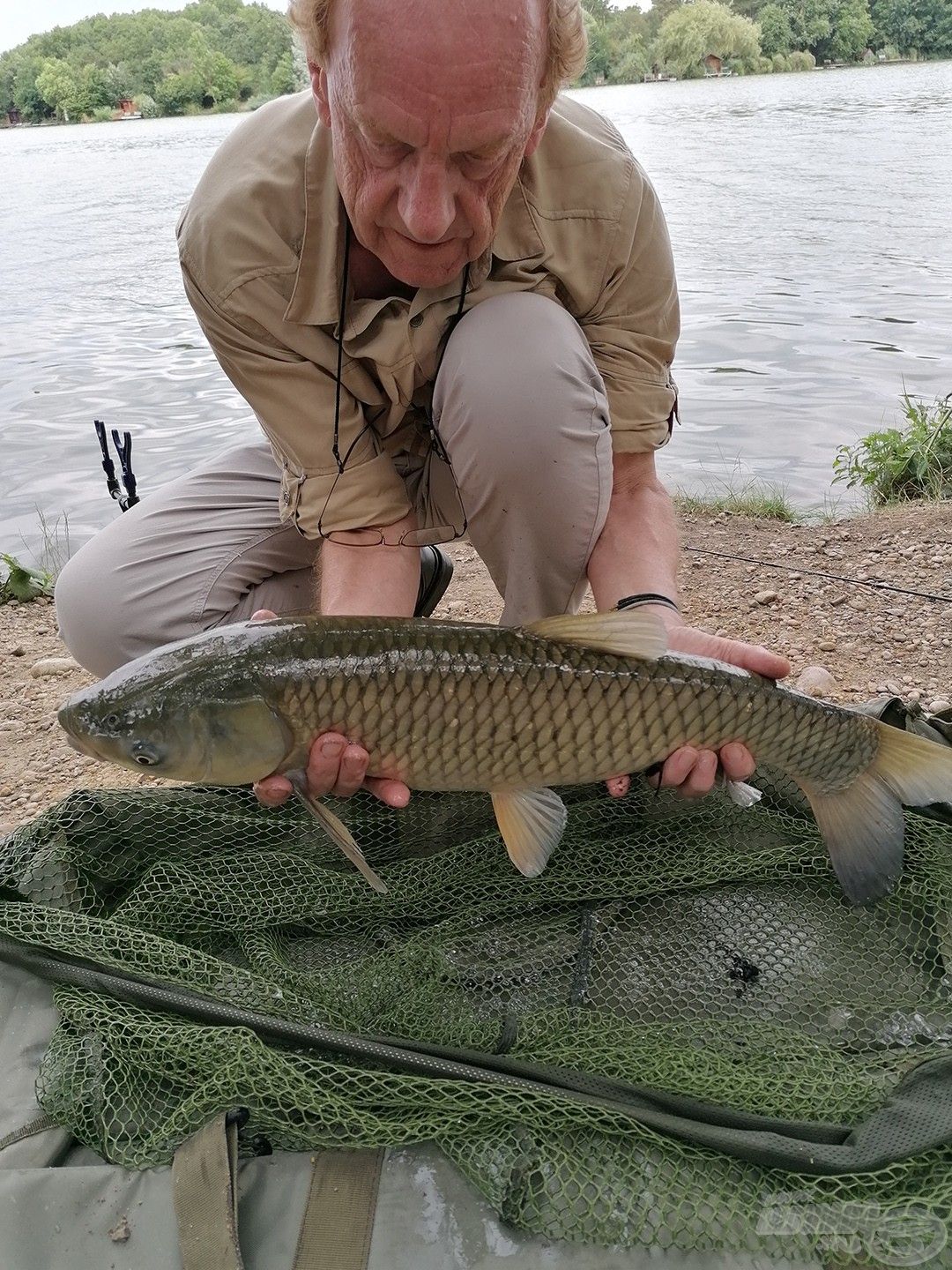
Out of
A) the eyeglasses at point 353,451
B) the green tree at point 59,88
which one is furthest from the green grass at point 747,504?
the green tree at point 59,88

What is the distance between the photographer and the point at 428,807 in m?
1.62

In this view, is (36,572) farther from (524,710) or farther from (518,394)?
(524,710)

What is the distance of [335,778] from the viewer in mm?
1356

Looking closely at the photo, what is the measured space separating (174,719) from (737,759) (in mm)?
683

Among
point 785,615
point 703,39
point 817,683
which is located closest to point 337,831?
point 817,683

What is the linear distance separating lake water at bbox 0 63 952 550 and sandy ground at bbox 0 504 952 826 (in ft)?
3.07

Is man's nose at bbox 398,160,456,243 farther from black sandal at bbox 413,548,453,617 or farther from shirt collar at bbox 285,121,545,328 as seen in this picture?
black sandal at bbox 413,548,453,617

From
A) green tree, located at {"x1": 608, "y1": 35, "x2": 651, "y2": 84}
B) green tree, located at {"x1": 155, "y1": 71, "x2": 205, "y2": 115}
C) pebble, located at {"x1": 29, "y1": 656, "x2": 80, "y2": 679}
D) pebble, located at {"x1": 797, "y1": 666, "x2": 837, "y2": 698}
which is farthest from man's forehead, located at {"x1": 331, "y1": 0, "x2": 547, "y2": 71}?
green tree, located at {"x1": 608, "y1": 35, "x2": 651, "y2": 84}

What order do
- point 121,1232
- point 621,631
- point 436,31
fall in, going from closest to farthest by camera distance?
Result: point 121,1232 < point 436,31 < point 621,631

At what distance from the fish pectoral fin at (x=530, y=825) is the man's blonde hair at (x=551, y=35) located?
881mm

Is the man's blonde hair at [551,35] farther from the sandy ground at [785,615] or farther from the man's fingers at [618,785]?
the sandy ground at [785,615]

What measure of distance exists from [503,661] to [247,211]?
78cm

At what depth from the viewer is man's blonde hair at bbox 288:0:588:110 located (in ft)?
4.47

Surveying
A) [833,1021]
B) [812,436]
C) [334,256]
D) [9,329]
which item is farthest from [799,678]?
[9,329]
